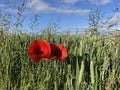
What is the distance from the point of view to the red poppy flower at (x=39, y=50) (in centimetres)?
147

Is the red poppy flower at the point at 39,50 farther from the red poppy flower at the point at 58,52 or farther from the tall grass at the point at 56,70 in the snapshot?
the tall grass at the point at 56,70

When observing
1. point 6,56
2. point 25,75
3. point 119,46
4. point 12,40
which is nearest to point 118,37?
point 119,46

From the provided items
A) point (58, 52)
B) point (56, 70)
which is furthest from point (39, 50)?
point (56, 70)

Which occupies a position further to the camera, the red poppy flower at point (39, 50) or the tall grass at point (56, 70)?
the tall grass at point (56, 70)

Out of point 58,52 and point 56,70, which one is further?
point 56,70

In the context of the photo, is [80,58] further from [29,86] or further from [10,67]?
[10,67]

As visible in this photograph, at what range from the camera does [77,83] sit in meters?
1.50

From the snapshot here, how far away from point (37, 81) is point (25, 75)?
0.10 metres

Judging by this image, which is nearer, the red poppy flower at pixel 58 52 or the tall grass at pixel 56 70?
the red poppy flower at pixel 58 52

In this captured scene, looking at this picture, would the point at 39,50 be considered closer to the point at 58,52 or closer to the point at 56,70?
the point at 58,52

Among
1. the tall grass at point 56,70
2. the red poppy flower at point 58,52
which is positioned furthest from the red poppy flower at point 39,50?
the tall grass at point 56,70

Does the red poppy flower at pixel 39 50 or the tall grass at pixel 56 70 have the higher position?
the red poppy flower at pixel 39 50

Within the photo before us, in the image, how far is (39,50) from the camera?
Answer: 1.50 meters

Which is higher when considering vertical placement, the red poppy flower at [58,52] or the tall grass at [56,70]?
the red poppy flower at [58,52]
